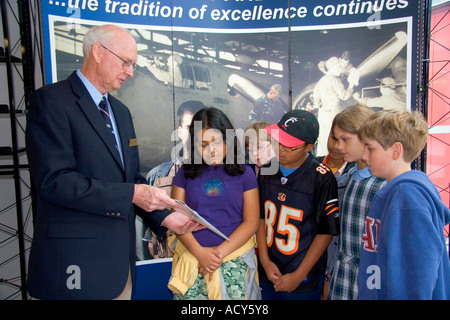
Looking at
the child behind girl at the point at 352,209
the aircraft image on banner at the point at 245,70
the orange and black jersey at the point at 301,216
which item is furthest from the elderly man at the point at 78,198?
the aircraft image on banner at the point at 245,70

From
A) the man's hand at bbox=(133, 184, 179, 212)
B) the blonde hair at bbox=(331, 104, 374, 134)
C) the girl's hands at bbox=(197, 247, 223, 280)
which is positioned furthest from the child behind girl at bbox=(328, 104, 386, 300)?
the man's hand at bbox=(133, 184, 179, 212)

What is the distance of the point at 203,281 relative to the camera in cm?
171

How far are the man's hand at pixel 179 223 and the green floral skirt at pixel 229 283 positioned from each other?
26cm

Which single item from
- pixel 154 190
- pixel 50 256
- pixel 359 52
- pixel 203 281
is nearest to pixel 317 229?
pixel 203 281

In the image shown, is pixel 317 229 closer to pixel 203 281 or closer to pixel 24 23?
pixel 203 281

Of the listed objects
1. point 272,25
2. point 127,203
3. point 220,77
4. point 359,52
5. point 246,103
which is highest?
point 272,25

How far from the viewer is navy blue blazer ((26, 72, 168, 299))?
124cm

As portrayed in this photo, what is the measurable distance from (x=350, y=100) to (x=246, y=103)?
0.98m

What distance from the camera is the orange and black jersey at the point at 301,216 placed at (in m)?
1.72

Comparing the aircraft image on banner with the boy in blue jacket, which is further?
the aircraft image on banner

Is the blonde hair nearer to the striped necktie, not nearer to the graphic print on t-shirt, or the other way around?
the graphic print on t-shirt

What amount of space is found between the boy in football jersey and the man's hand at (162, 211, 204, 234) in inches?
17.2

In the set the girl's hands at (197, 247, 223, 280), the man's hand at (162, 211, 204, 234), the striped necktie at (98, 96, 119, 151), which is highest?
the striped necktie at (98, 96, 119, 151)

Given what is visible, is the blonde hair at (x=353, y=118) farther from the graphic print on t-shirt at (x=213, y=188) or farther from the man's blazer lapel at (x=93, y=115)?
the man's blazer lapel at (x=93, y=115)
